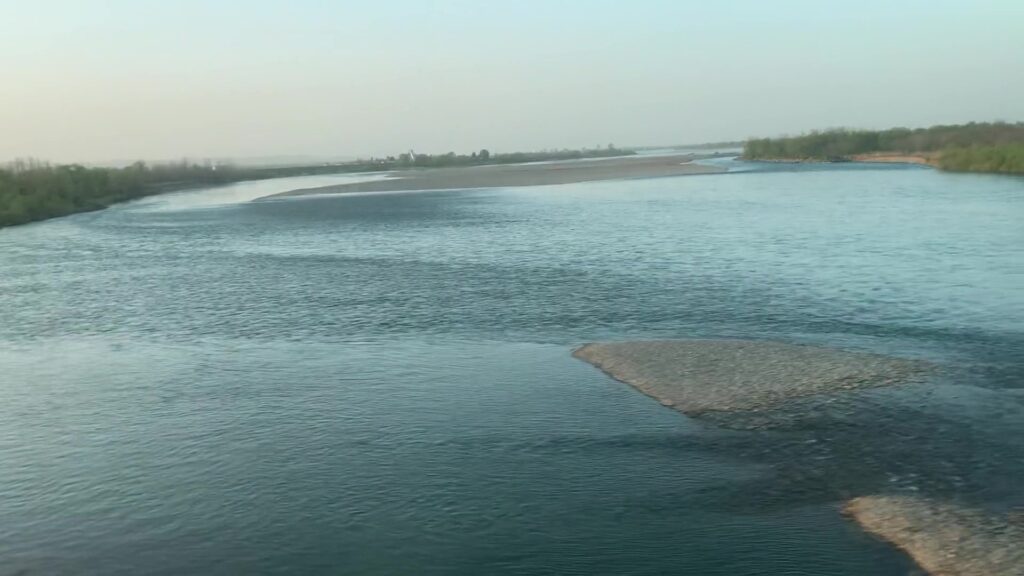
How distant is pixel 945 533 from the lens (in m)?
9.28

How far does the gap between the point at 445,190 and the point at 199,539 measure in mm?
73298

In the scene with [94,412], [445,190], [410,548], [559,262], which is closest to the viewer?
[410,548]

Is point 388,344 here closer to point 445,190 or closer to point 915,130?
point 445,190

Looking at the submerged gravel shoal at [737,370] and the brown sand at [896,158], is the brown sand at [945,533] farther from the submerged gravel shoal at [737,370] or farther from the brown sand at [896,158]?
the brown sand at [896,158]

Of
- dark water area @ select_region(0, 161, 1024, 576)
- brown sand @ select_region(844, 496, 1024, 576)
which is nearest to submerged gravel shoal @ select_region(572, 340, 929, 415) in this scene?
dark water area @ select_region(0, 161, 1024, 576)

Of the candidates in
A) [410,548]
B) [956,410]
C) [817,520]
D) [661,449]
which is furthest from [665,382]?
[410,548]

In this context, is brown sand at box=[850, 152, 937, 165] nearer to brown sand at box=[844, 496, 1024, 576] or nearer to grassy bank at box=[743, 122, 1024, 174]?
grassy bank at box=[743, 122, 1024, 174]

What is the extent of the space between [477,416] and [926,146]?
99.3 meters

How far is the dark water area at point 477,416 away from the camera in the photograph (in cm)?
972

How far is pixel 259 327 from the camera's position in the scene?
2078cm

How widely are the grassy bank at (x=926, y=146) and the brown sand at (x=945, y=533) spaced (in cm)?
6604

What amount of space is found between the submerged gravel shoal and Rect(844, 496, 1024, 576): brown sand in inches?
138

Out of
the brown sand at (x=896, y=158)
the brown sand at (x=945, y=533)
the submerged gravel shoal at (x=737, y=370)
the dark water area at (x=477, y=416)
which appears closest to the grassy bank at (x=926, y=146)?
the brown sand at (x=896, y=158)

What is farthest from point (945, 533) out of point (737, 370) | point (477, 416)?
point (477, 416)
